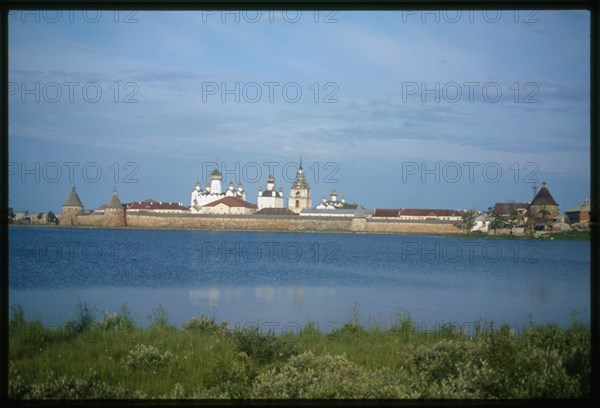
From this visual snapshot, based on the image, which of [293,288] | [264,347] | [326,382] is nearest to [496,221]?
[293,288]

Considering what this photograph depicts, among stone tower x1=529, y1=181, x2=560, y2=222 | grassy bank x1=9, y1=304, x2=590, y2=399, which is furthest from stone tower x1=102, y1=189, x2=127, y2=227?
grassy bank x1=9, y1=304, x2=590, y2=399

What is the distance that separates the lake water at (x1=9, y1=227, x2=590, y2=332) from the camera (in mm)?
10594

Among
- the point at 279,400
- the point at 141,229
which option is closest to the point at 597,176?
the point at 279,400

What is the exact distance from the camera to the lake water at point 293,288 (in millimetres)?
10594

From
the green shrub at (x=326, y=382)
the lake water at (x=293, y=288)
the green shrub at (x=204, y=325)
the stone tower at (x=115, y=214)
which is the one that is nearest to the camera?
the green shrub at (x=326, y=382)

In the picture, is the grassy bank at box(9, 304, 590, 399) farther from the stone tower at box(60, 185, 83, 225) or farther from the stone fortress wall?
the stone fortress wall

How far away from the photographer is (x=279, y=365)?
230 inches

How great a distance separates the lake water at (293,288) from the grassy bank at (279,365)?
1.97 feet

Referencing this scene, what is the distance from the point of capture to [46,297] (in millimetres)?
11289

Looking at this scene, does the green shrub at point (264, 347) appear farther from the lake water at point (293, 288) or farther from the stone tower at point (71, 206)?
the stone tower at point (71, 206)

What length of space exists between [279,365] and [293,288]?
11.0 meters

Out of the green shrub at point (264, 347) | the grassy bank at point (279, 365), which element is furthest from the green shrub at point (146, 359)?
the green shrub at point (264, 347)
